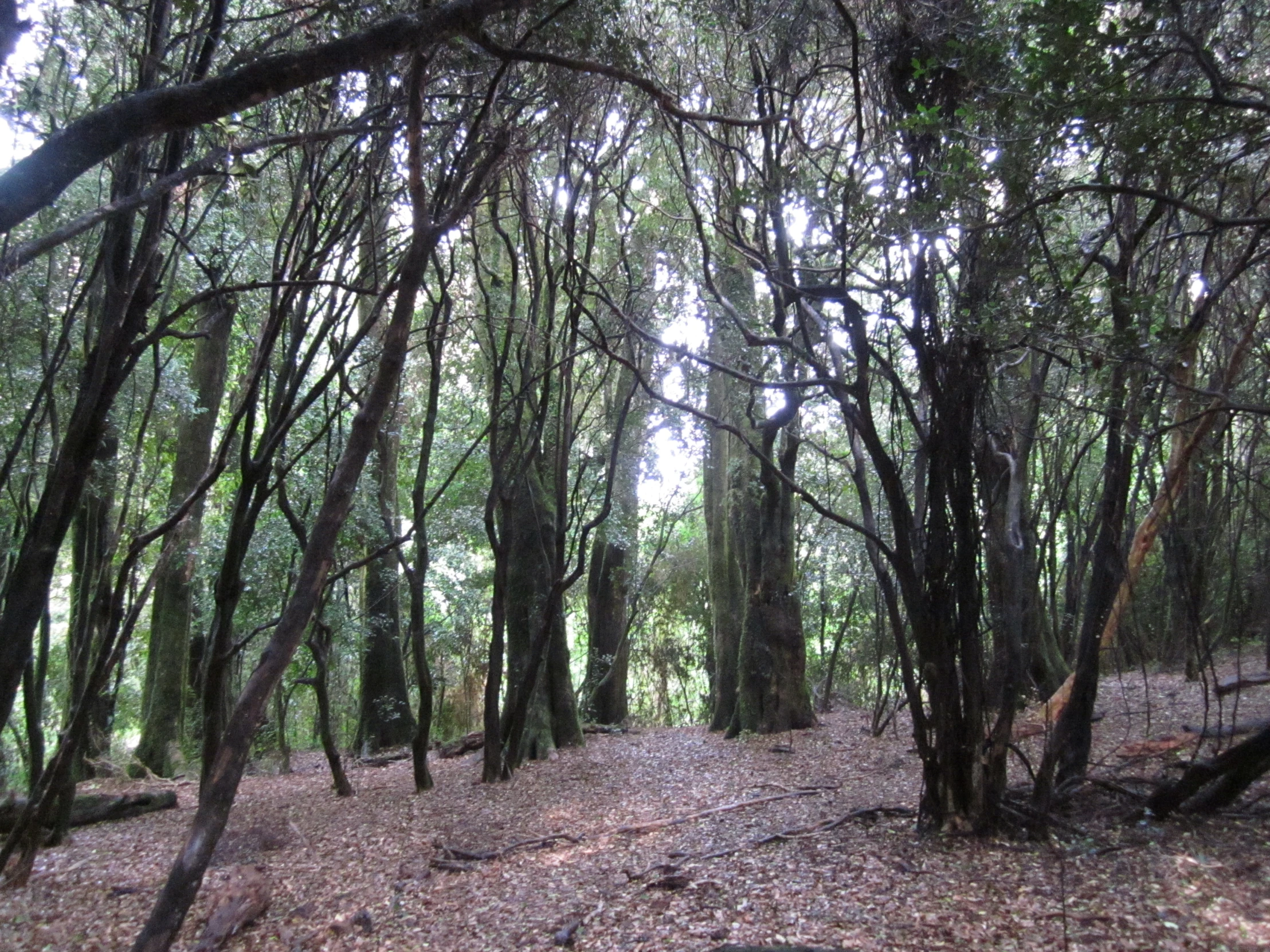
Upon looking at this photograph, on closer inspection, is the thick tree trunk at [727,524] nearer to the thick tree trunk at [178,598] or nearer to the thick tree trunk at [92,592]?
the thick tree trunk at [178,598]

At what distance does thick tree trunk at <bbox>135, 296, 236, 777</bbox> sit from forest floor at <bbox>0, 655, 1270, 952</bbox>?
2.04 metres

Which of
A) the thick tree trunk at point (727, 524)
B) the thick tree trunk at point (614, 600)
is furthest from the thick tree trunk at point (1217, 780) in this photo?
the thick tree trunk at point (614, 600)

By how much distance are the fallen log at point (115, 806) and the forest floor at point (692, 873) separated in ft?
0.48

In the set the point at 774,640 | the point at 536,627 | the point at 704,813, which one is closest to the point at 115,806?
the point at 536,627

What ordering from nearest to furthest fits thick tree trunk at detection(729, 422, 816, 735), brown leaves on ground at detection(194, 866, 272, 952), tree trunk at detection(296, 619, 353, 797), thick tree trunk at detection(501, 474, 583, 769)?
1. brown leaves on ground at detection(194, 866, 272, 952)
2. tree trunk at detection(296, 619, 353, 797)
3. thick tree trunk at detection(501, 474, 583, 769)
4. thick tree trunk at detection(729, 422, 816, 735)

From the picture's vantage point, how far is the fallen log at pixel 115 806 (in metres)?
6.61

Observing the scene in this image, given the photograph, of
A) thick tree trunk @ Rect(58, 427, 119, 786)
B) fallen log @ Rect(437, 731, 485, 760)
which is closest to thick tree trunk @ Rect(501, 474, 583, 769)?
fallen log @ Rect(437, 731, 485, 760)

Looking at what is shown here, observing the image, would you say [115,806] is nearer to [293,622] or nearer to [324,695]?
[324,695]

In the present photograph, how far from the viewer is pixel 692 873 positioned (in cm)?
447

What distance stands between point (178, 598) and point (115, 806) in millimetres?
2785

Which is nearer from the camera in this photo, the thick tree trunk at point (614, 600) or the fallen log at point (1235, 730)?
the fallen log at point (1235, 730)

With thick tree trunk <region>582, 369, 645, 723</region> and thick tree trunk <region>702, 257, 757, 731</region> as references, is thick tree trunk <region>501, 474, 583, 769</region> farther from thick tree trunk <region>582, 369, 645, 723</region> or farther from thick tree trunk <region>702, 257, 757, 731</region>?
thick tree trunk <region>582, 369, 645, 723</region>

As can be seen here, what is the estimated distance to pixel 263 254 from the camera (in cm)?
830

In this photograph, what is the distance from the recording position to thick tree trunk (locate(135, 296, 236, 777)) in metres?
8.79
